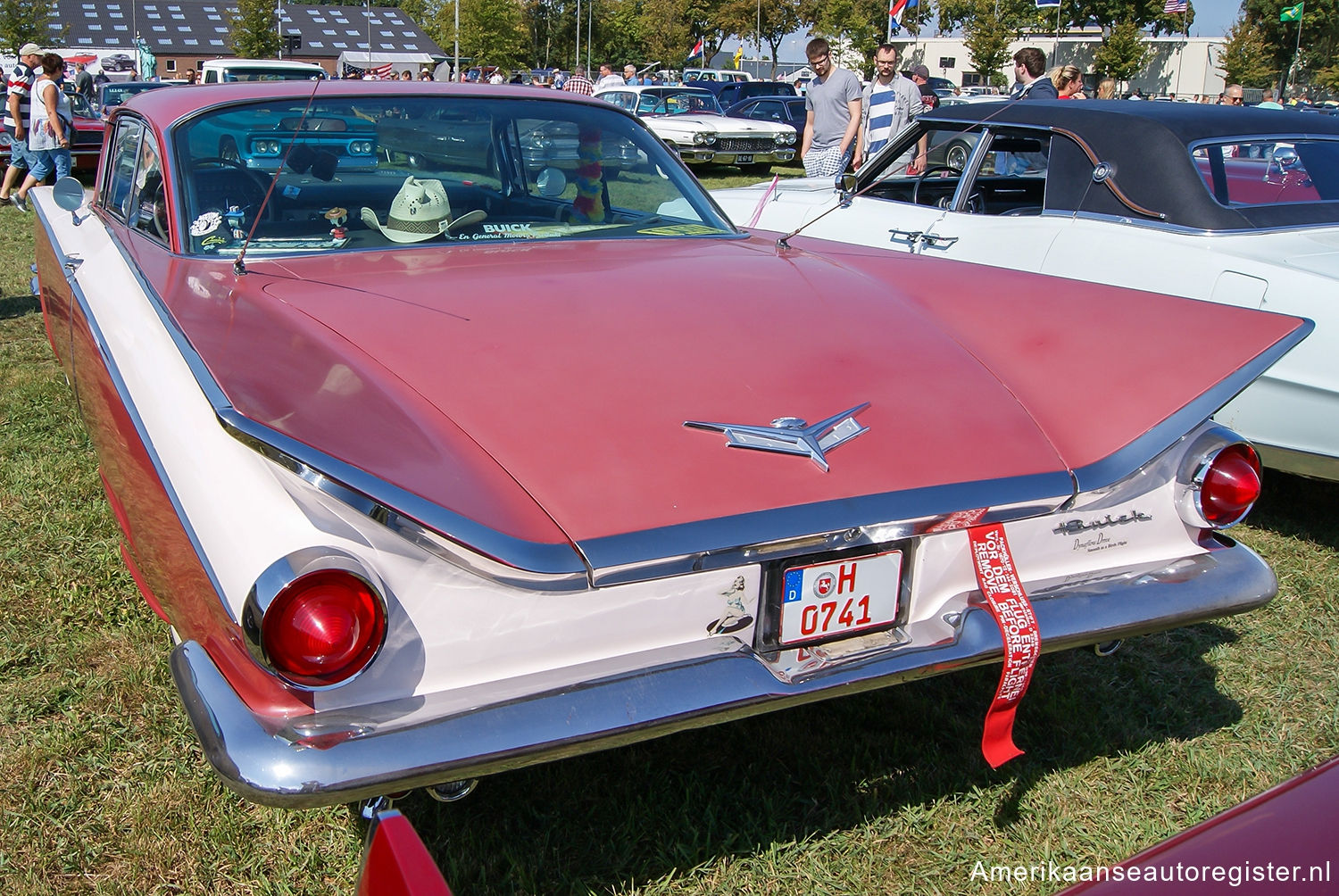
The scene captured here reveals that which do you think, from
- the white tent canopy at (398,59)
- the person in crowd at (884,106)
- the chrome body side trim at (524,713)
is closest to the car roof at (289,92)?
the chrome body side trim at (524,713)

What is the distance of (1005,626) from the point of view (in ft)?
6.52

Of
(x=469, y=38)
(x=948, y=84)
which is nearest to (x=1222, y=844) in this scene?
(x=948, y=84)

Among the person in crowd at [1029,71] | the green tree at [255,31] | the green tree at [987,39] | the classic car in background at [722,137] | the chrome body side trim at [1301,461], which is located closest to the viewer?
the chrome body side trim at [1301,461]

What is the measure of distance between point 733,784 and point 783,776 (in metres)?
0.12

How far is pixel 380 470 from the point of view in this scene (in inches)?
65.0

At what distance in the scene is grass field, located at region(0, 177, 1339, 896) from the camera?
7.06 feet

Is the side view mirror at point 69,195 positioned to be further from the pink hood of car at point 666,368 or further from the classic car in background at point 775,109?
the classic car in background at point 775,109

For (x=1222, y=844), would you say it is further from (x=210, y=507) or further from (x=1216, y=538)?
(x=210, y=507)

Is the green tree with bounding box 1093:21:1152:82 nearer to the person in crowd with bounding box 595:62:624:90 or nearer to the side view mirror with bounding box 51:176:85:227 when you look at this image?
the person in crowd with bounding box 595:62:624:90

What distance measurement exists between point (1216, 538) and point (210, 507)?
205cm

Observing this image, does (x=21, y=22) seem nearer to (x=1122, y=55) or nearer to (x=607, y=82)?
(x=607, y=82)

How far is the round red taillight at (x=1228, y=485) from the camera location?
2289 mm

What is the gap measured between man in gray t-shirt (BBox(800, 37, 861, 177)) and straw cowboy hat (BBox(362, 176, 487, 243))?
5.28m

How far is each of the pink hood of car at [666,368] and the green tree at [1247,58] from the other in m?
47.6
